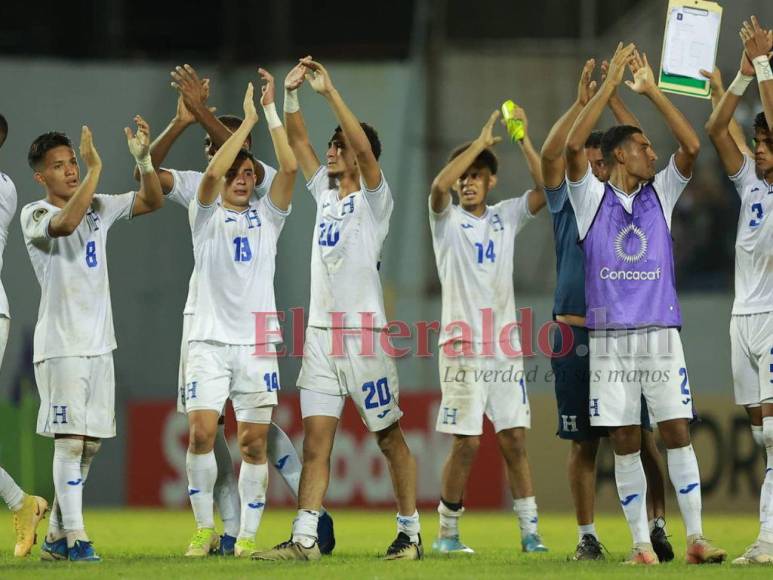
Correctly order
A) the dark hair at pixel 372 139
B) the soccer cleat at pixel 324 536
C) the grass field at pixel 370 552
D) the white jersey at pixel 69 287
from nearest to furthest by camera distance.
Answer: the grass field at pixel 370 552 < the white jersey at pixel 69 287 < the dark hair at pixel 372 139 < the soccer cleat at pixel 324 536

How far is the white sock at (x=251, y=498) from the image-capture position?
8.52 metres

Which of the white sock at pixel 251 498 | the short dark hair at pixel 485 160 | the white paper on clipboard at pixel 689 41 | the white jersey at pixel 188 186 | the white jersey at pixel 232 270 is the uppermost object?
the white paper on clipboard at pixel 689 41

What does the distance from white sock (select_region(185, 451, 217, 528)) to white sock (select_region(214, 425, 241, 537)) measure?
1.19ft

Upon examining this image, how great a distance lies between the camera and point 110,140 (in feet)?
57.3

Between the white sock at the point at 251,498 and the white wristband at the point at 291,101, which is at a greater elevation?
the white wristband at the point at 291,101

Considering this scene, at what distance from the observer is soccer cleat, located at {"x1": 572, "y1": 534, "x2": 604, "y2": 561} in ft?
27.8

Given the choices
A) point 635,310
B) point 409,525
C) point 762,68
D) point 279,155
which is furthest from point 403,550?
point 762,68

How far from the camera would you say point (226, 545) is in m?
8.77

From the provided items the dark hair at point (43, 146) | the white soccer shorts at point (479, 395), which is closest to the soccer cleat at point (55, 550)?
the dark hair at point (43, 146)

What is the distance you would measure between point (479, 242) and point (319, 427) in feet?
6.34

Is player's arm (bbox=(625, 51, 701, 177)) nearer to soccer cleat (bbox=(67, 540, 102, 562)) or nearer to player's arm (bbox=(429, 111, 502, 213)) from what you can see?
player's arm (bbox=(429, 111, 502, 213))

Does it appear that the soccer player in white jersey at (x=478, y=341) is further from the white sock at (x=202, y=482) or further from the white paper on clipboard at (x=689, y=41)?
the white sock at (x=202, y=482)

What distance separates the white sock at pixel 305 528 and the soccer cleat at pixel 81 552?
1197 mm

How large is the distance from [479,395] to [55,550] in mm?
2854
